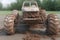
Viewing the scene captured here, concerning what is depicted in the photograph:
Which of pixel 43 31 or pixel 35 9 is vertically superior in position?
pixel 35 9

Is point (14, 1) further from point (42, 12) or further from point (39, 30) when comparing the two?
point (39, 30)

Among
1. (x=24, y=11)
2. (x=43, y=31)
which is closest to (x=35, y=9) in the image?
(x=24, y=11)

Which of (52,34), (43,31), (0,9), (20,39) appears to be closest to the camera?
(20,39)

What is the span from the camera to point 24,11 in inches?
344

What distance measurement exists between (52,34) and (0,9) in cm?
700

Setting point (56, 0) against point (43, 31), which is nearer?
point (43, 31)

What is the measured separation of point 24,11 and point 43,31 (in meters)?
1.20

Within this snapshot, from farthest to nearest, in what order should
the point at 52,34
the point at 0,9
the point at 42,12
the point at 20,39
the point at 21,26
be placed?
1. the point at 0,9
2. the point at 42,12
3. the point at 21,26
4. the point at 52,34
5. the point at 20,39

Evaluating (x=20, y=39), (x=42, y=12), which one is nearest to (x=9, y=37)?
(x=20, y=39)

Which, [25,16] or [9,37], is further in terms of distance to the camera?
[25,16]

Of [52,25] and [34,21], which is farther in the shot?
[34,21]

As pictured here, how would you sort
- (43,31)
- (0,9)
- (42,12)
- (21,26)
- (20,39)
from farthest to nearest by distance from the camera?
(0,9)
(42,12)
(21,26)
(43,31)
(20,39)

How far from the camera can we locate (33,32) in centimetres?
883

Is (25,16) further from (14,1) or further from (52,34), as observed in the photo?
(14,1)
